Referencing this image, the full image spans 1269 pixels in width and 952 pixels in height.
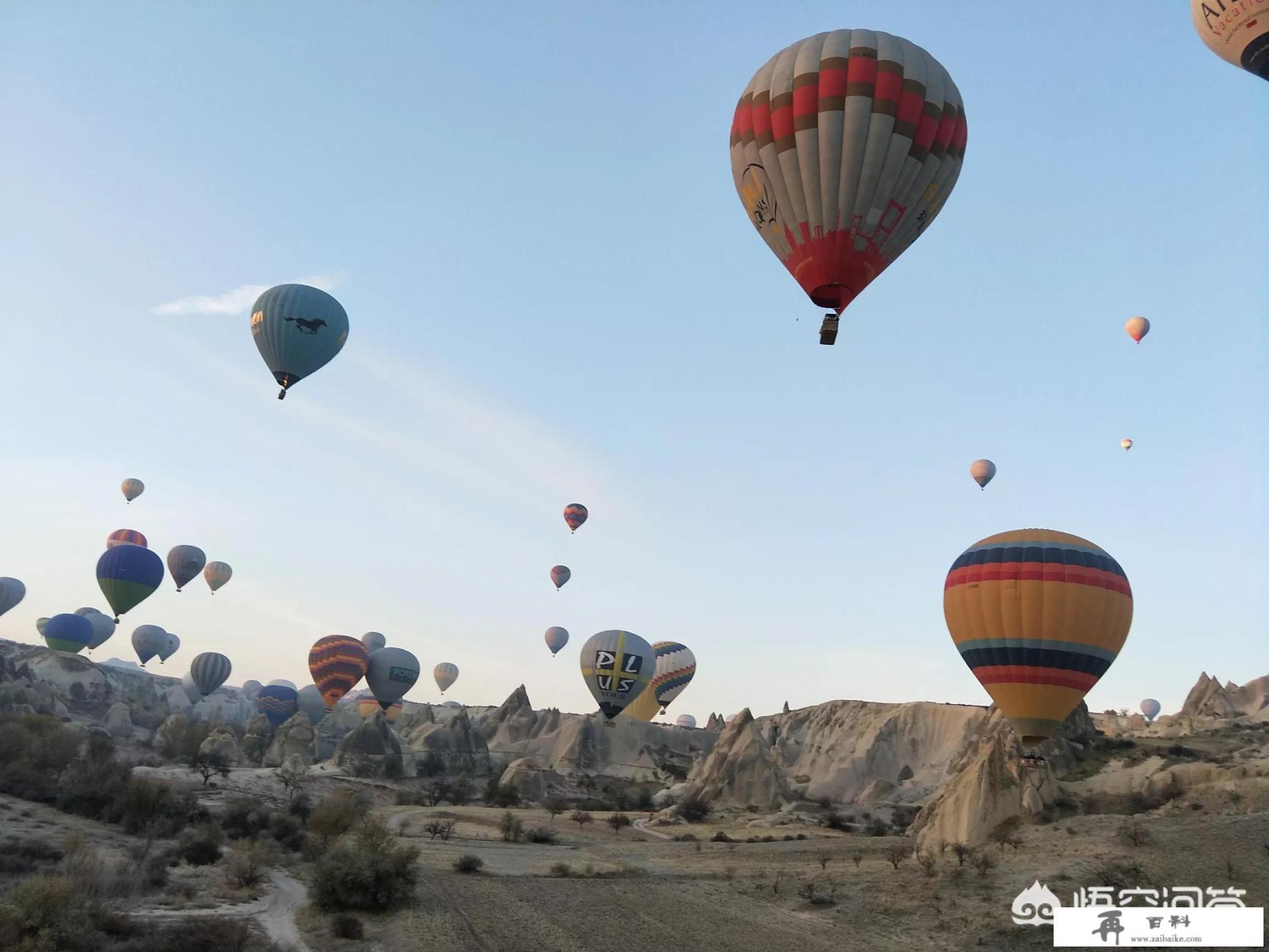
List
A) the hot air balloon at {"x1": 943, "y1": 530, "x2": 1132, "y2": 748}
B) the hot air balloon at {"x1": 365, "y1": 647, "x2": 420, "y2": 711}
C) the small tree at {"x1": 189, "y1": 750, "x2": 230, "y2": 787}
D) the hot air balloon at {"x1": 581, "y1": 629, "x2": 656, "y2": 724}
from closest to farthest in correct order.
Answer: the hot air balloon at {"x1": 943, "y1": 530, "x2": 1132, "y2": 748} → the small tree at {"x1": 189, "y1": 750, "x2": 230, "y2": 787} → the hot air balloon at {"x1": 581, "y1": 629, "x2": 656, "y2": 724} → the hot air balloon at {"x1": 365, "y1": 647, "x2": 420, "y2": 711}

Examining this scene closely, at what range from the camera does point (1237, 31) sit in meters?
36.6

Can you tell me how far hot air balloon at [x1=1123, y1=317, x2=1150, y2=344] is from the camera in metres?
48.3

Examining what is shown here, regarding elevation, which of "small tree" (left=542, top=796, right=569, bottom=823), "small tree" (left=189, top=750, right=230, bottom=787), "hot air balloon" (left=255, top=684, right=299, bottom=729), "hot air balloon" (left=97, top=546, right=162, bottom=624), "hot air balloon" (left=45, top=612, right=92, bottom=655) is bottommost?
"small tree" (left=189, top=750, right=230, bottom=787)

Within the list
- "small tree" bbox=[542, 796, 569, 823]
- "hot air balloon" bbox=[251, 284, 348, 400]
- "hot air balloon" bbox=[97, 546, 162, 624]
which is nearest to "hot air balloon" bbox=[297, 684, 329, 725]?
"hot air balloon" bbox=[97, 546, 162, 624]

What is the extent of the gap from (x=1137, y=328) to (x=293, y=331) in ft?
149

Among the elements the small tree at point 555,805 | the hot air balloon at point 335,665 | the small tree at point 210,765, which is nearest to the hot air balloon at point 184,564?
the hot air balloon at point 335,665

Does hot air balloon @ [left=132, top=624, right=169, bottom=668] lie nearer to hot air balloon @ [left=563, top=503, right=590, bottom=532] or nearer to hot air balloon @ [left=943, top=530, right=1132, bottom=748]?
hot air balloon @ [left=563, top=503, right=590, bottom=532]

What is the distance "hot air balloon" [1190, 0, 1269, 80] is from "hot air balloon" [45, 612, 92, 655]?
126472mm

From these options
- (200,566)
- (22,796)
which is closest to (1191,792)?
(22,796)

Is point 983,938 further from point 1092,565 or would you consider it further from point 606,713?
point 606,713

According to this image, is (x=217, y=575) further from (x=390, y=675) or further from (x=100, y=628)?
(x=100, y=628)

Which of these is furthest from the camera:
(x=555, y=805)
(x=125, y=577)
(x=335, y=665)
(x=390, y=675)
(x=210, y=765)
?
(x=390, y=675)

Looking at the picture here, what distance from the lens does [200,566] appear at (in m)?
A: 84.6

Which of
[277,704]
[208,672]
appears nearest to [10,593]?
[208,672]
